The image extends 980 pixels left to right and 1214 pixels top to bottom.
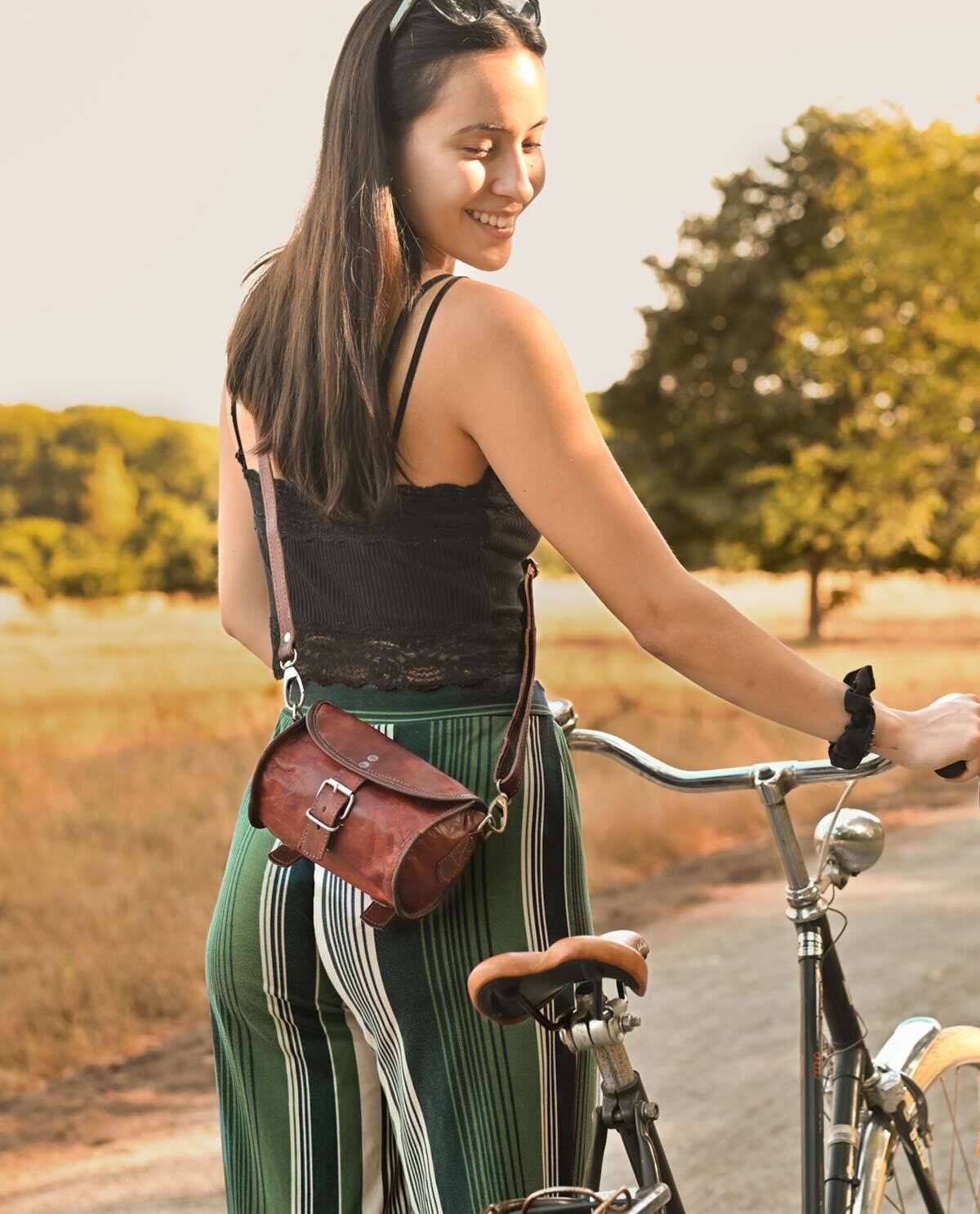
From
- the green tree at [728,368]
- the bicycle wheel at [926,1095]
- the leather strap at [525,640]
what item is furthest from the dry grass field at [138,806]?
the green tree at [728,368]

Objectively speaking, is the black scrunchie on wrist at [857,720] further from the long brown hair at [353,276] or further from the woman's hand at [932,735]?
the long brown hair at [353,276]

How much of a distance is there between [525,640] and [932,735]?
1.41 feet

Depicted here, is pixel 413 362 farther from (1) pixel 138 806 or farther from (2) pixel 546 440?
(1) pixel 138 806

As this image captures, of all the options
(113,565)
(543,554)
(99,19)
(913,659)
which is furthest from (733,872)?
(913,659)

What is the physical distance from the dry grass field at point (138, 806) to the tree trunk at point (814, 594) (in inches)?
126

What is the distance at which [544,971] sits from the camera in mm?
1371

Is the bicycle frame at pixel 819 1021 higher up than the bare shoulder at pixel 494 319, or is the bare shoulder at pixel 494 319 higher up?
the bare shoulder at pixel 494 319

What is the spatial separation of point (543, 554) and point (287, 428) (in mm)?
6526

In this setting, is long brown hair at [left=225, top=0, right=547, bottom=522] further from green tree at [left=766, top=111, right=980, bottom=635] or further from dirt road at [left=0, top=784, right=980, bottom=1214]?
green tree at [left=766, top=111, right=980, bottom=635]

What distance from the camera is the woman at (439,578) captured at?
4.95 feet

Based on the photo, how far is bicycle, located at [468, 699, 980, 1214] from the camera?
4.54ft

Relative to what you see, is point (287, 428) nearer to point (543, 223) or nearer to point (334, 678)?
point (334, 678)

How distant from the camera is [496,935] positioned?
1572 millimetres

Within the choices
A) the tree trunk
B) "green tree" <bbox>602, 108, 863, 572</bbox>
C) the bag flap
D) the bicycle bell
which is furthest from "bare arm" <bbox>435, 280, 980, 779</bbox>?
"green tree" <bbox>602, 108, 863, 572</bbox>
